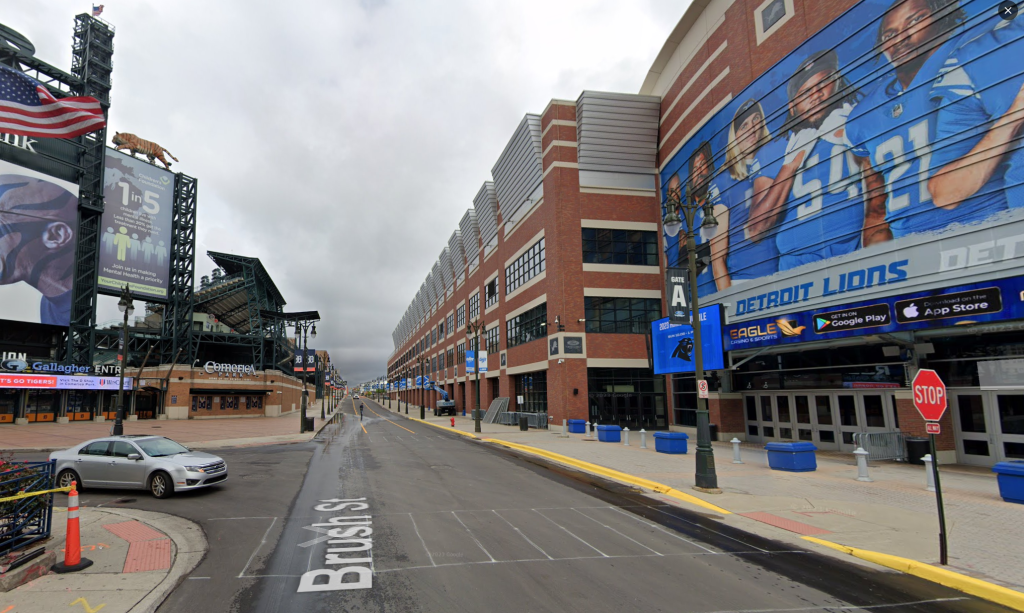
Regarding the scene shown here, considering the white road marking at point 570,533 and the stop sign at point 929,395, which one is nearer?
the stop sign at point 929,395

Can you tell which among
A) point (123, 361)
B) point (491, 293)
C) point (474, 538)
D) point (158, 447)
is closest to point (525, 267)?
point (491, 293)

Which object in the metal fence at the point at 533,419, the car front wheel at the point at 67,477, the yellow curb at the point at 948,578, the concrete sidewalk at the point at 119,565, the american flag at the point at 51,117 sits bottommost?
the metal fence at the point at 533,419

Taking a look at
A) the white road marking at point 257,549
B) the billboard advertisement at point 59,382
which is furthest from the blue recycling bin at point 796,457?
the billboard advertisement at point 59,382

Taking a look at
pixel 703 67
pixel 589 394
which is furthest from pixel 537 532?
pixel 703 67

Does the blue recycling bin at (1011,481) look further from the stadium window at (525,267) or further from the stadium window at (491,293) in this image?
the stadium window at (491,293)

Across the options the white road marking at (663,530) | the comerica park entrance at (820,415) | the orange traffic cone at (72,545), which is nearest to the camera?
the orange traffic cone at (72,545)

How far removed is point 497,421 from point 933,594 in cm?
3943

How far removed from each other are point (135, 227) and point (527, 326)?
4430 centimetres

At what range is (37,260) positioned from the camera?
44.8 meters

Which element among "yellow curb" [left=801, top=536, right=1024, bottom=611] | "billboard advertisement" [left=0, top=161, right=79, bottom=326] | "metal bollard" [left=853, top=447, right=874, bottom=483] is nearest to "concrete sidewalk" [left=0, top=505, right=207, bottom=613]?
"yellow curb" [left=801, top=536, right=1024, bottom=611]

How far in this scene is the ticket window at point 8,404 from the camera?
4031 centimetres

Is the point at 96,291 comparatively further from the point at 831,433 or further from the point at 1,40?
the point at 831,433

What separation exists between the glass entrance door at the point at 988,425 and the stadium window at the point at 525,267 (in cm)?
2510

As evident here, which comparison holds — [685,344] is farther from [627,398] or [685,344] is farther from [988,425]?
[627,398]
